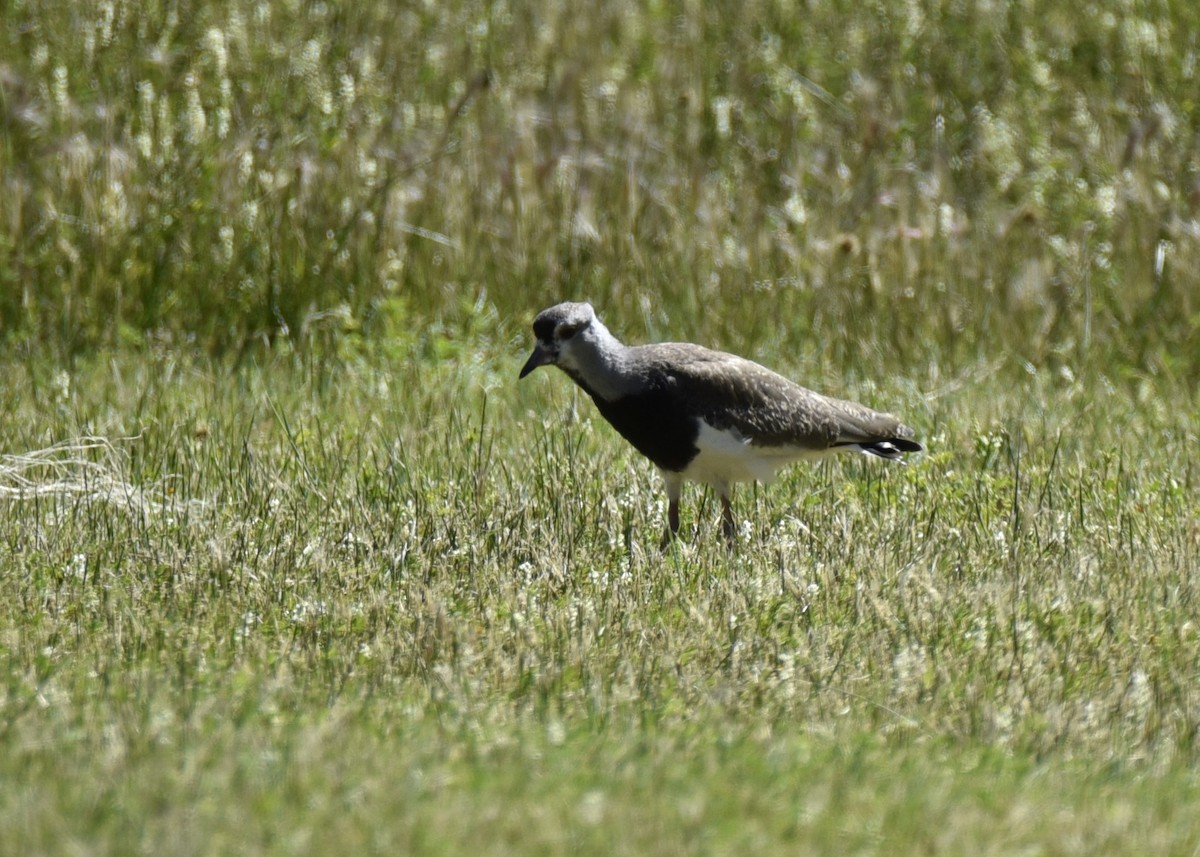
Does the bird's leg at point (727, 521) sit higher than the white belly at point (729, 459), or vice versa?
the white belly at point (729, 459)

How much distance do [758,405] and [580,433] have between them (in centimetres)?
119

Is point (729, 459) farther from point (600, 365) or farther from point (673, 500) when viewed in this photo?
point (600, 365)

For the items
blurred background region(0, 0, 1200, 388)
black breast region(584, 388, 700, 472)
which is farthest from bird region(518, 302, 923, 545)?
blurred background region(0, 0, 1200, 388)

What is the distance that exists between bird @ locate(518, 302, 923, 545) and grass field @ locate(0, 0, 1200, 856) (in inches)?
8.9

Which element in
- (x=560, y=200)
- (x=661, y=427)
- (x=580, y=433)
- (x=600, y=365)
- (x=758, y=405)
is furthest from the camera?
(x=560, y=200)

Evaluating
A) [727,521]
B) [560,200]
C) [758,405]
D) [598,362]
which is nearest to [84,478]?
[598,362]

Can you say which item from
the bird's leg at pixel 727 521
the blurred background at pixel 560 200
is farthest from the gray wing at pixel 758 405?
the blurred background at pixel 560 200

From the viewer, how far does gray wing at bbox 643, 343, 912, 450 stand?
21.3 ft

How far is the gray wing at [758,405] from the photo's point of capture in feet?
21.3

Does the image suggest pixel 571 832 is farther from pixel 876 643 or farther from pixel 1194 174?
pixel 1194 174

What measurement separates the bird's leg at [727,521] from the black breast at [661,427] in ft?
0.88

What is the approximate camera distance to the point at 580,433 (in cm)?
757

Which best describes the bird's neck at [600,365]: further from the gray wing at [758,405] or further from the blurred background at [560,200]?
the blurred background at [560,200]

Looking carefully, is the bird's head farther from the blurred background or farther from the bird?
the blurred background
